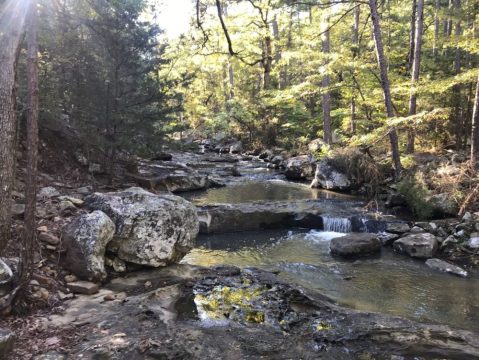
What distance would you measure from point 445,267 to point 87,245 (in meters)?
6.73

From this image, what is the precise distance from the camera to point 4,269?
4.47 meters

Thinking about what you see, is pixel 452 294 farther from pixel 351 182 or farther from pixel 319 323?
pixel 351 182

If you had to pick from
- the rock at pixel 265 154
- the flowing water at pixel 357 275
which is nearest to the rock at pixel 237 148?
the rock at pixel 265 154

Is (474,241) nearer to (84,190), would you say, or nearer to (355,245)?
(355,245)

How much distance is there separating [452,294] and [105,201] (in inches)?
239

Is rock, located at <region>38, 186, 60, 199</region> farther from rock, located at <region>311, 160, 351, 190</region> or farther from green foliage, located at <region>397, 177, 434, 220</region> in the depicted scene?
rock, located at <region>311, 160, 351, 190</region>

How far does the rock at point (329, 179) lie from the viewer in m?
14.6

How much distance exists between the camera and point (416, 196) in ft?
36.0

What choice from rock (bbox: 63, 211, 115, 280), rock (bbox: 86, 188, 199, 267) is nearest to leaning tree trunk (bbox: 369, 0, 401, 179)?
rock (bbox: 86, 188, 199, 267)

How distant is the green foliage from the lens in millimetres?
10597

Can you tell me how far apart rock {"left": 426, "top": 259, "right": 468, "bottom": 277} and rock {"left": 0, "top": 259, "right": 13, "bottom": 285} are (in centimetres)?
745

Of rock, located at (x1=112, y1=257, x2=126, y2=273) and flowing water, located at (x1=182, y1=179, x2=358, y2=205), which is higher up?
flowing water, located at (x1=182, y1=179, x2=358, y2=205)

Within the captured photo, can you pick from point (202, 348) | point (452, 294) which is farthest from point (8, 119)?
point (452, 294)

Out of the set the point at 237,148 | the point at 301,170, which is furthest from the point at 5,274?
the point at 237,148
